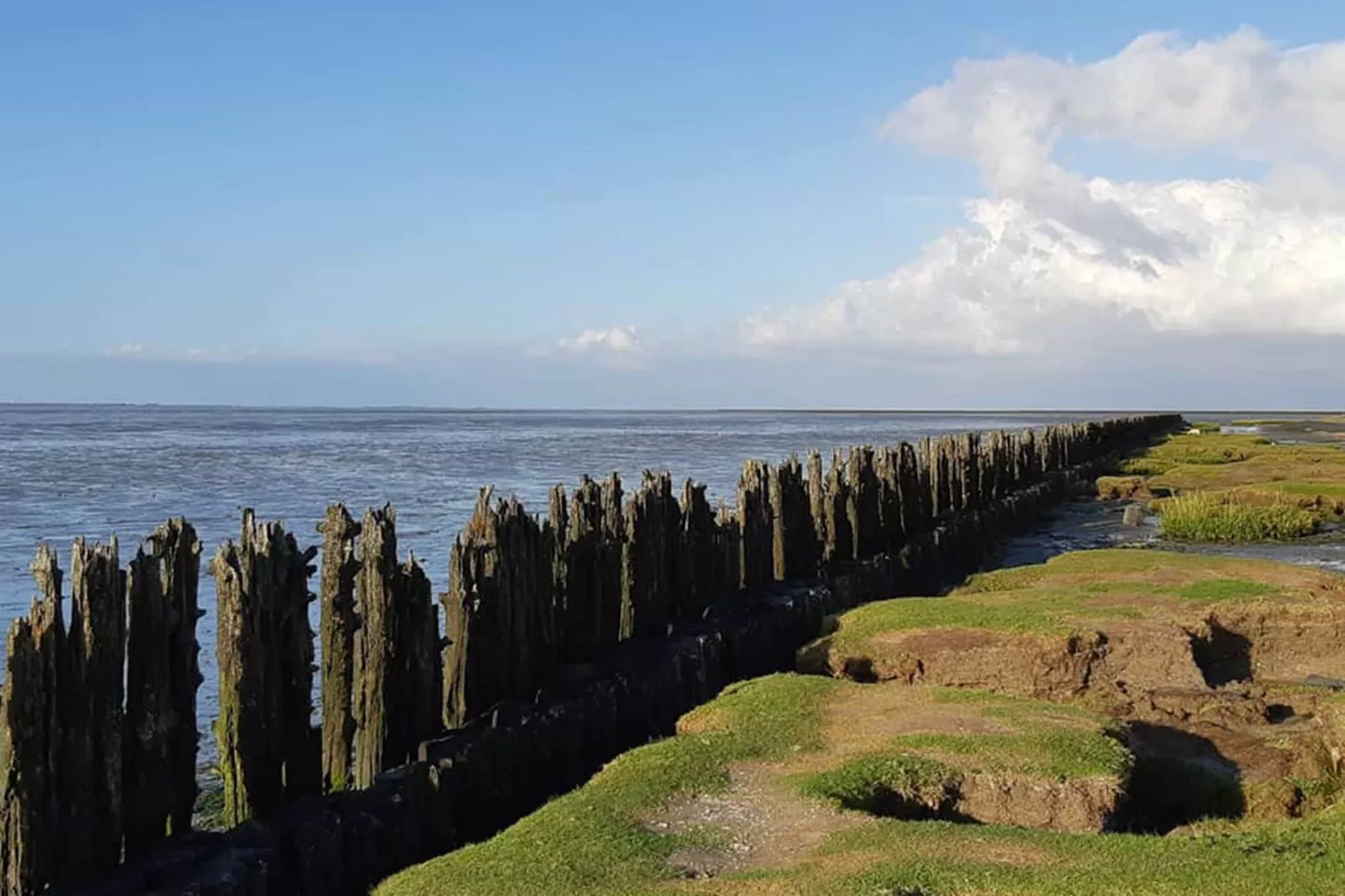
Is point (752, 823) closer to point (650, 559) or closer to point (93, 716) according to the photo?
point (93, 716)

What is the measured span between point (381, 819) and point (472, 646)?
7.73ft

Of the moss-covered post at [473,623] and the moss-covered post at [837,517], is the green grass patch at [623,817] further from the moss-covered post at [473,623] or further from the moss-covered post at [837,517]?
the moss-covered post at [837,517]

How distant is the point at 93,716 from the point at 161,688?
55 cm

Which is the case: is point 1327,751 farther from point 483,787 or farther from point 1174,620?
point 483,787

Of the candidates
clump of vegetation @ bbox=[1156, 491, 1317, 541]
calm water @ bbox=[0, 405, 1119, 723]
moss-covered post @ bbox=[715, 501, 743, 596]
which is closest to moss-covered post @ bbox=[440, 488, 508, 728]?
calm water @ bbox=[0, 405, 1119, 723]

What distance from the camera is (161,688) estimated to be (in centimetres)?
799

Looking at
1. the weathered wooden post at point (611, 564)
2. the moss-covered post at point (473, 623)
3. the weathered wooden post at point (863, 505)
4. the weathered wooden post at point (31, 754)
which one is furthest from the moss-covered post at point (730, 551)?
the weathered wooden post at point (31, 754)

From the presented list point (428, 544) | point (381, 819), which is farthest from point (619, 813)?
point (428, 544)

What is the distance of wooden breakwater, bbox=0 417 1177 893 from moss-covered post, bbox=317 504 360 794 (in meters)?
0.02

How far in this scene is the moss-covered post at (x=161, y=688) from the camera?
25.8 feet

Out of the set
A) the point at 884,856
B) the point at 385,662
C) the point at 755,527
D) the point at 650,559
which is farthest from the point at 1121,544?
the point at 884,856

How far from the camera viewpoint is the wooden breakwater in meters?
7.36

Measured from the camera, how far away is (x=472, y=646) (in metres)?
10.6

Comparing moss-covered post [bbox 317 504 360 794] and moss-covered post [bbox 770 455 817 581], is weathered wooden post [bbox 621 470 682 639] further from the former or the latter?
moss-covered post [bbox 317 504 360 794]
